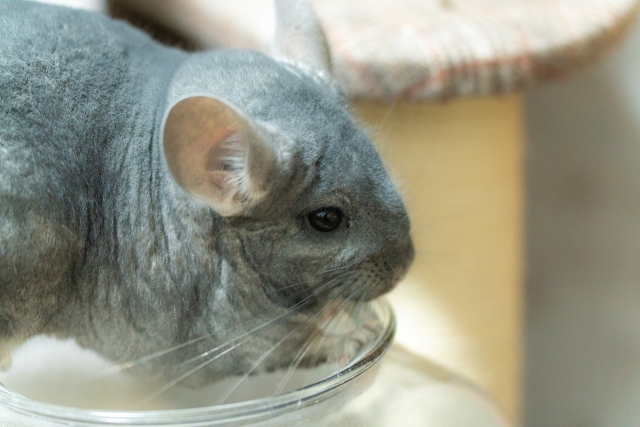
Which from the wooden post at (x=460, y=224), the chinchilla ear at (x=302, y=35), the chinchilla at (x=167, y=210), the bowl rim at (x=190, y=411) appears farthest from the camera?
the wooden post at (x=460, y=224)

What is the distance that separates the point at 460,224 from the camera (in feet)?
5.20

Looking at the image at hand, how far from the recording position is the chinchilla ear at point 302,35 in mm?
1147

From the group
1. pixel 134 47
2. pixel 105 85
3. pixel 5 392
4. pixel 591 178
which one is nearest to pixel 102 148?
pixel 105 85

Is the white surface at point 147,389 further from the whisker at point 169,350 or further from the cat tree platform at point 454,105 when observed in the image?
the cat tree platform at point 454,105

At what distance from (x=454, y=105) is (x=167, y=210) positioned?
33.5 inches

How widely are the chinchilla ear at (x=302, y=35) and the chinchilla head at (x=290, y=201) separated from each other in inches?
6.1

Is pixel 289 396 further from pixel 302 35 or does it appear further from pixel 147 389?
pixel 302 35

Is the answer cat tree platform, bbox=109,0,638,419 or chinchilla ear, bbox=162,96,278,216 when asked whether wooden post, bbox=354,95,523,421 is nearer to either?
cat tree platform, bbox=109,0,638,419

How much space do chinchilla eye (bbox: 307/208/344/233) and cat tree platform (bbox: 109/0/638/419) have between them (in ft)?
1.10

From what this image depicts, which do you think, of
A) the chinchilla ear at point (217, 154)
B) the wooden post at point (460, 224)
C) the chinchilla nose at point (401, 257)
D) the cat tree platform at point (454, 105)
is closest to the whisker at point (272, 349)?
the chinchilla nose at point (401, 257)

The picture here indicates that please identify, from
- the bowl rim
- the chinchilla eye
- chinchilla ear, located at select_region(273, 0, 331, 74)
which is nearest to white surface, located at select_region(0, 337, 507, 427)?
the bowl rim

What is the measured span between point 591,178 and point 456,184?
915 millimetres

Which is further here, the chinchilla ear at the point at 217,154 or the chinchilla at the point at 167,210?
the chinchilla at the point at 167,210

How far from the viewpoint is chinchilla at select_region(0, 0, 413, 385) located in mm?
848
